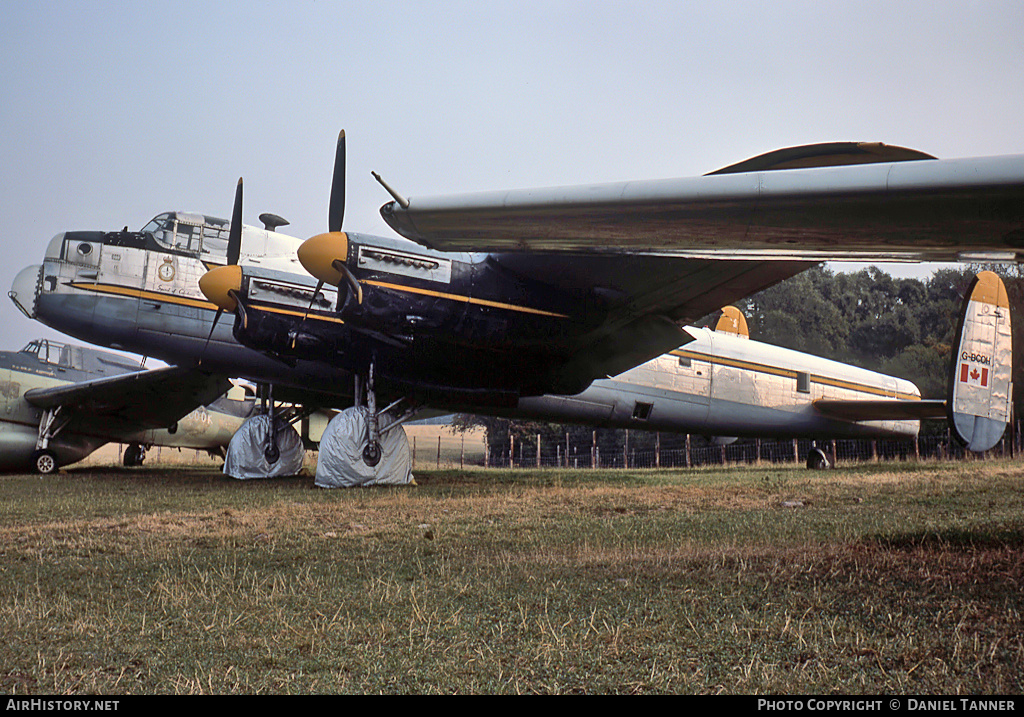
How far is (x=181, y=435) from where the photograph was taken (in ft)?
78.9

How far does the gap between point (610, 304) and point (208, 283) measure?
657cm

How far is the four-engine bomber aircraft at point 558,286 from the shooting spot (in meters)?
3.42

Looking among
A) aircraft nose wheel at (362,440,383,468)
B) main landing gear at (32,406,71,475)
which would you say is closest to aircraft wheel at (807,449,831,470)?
aircraft nose wheel at (362,440,383,468)

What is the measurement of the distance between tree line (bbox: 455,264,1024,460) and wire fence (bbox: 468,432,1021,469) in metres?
→ 0.73

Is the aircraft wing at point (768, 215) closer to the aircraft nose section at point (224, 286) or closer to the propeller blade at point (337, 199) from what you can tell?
the propeller blade at point (337, 199)

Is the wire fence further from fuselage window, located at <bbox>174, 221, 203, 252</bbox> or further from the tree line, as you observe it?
fuselage window, located at <bbox>174, 221, 203, 252</bbox>

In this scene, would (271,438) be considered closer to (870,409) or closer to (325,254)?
(325,254)

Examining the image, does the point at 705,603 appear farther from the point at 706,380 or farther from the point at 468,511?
the point at 706,380

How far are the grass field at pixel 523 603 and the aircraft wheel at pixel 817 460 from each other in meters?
Answer: 12.0

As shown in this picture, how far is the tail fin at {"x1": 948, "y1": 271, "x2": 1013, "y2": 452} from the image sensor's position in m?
9.70

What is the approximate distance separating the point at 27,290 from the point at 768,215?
1440cm

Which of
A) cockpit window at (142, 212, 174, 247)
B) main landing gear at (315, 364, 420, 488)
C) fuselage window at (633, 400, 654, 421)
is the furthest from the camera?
fuselage window at (633, 400, 654, 421)

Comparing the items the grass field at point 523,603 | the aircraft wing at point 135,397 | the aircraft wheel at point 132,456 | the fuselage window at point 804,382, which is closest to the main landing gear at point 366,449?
the grass field at point 523,603

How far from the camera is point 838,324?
124ft
